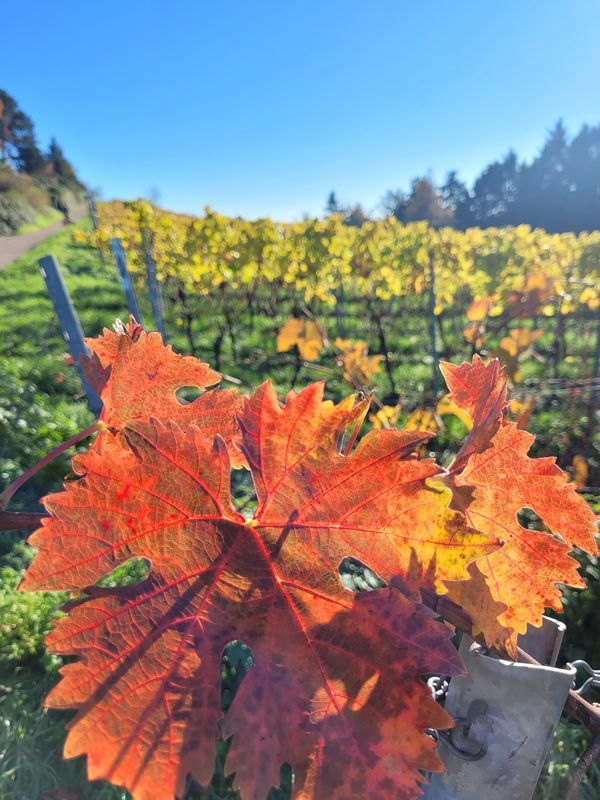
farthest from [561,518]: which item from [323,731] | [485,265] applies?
[485,265]

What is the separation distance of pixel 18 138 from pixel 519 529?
53373 millimetres

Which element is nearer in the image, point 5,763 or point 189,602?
point 189,602

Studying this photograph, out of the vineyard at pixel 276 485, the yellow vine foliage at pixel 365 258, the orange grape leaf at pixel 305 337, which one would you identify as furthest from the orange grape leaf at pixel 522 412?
the yellow vine foliage at pixel 365 258

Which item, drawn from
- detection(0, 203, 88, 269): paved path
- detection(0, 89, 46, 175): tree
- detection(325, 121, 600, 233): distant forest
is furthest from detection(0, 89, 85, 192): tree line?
detection(325, 121, 600, 233): distant forest

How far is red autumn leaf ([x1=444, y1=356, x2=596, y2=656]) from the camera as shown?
410mm

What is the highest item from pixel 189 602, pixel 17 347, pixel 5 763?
pixel 189 602

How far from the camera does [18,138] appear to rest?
138ft

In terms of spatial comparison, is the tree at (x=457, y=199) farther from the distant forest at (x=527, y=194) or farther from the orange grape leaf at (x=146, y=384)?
the orange grape leaf at (x=146, y=384)

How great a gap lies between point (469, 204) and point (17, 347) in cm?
4713

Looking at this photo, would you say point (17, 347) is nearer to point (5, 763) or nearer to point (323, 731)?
point (5, 763)

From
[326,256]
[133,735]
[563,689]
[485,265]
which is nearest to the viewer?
[133,735]

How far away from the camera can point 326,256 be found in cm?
739

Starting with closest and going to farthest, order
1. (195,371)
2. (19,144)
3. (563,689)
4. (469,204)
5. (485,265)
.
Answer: (563,689), (195,371), (485,265), (19,144), (469,204)

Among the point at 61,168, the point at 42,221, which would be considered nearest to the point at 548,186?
the point at 42,221
